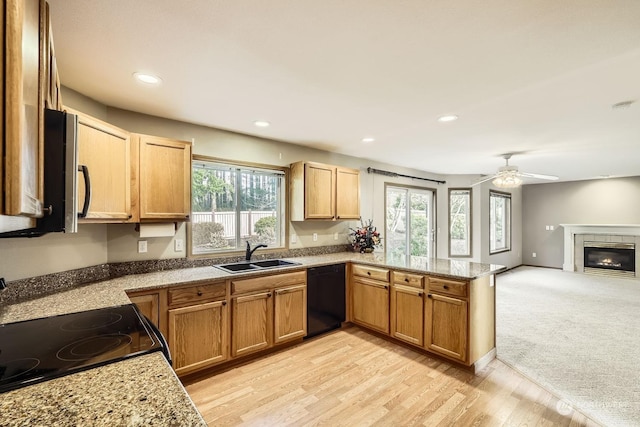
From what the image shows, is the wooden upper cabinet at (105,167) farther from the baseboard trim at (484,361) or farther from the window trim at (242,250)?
the baseboard trim at (484,361)

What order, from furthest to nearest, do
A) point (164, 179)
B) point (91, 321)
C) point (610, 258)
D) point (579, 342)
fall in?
point (610, 258) → point (579, 342) → point (164, 179) → point (91, 321)

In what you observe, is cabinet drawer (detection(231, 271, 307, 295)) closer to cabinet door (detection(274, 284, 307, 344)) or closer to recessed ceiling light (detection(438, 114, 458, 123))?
cabinet door (detection(274, 284, 307, 344))

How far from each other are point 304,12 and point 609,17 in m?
1.50

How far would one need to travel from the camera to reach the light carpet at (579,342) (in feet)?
7.68

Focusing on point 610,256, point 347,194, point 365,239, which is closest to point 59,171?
point 347,194

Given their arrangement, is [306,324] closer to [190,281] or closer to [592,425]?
[190,281]

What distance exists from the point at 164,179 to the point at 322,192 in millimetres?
1881

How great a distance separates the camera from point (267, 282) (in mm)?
2998

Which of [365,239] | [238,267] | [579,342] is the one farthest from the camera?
[365,239]

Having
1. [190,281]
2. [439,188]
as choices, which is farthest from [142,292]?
[439,188]

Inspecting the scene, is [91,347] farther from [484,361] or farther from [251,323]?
[484,361]

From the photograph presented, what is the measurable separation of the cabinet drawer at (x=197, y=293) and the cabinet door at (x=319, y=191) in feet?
4.72

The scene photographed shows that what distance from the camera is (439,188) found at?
21.5 ft

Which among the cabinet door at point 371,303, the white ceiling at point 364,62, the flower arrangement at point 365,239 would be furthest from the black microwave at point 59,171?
the flower arrangement at point 365,239
